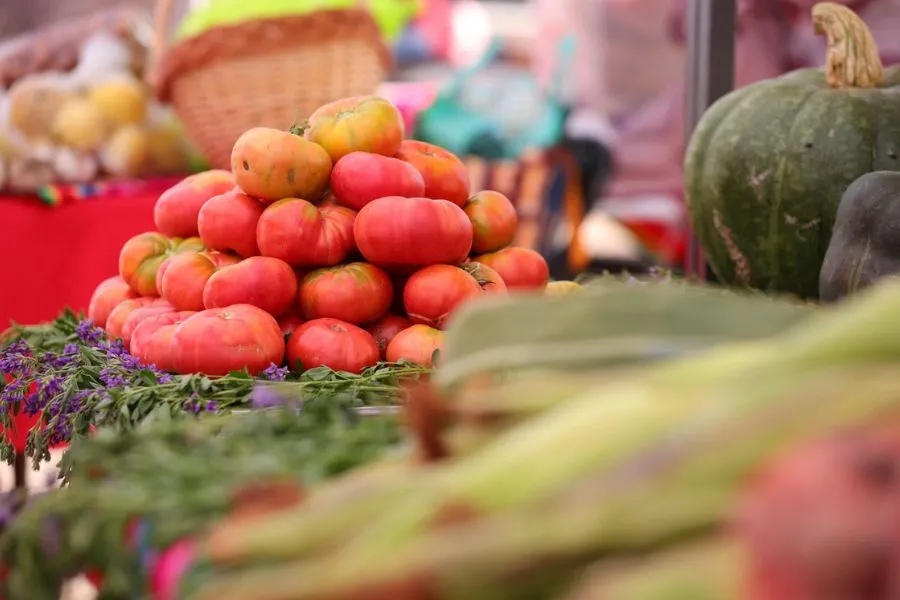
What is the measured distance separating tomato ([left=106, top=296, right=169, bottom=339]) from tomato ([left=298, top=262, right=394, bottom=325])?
0.66 ft

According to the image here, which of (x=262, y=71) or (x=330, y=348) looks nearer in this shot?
(x=330, y=348)

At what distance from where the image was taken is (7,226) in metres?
2.52

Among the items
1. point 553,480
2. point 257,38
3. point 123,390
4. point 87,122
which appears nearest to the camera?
point 553,480

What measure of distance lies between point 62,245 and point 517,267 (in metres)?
1.54

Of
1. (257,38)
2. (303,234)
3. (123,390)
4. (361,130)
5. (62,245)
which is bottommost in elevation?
(62,245)

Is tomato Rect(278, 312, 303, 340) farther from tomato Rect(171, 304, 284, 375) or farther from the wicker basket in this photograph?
the wicker basket

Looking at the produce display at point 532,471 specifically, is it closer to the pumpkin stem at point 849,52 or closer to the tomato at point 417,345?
the tomato at point 417,345

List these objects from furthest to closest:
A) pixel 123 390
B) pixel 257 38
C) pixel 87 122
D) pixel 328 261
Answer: pixel 87 122
pixel 257 38
pixel 328 261
pixel 123 390


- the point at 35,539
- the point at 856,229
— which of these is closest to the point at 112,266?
the point at 856,229

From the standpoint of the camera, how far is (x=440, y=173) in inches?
56.0

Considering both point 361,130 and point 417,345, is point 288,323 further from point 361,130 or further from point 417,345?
point 361,130

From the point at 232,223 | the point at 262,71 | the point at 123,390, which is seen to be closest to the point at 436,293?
the point at 232,223

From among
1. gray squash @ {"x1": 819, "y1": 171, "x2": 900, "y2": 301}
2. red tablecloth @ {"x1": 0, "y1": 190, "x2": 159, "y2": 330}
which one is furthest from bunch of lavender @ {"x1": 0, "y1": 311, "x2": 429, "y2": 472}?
red tablecloth @ {"x1": 0, "y1": 190, "x2": 159, "y2": 330}

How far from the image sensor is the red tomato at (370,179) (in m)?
1.34
